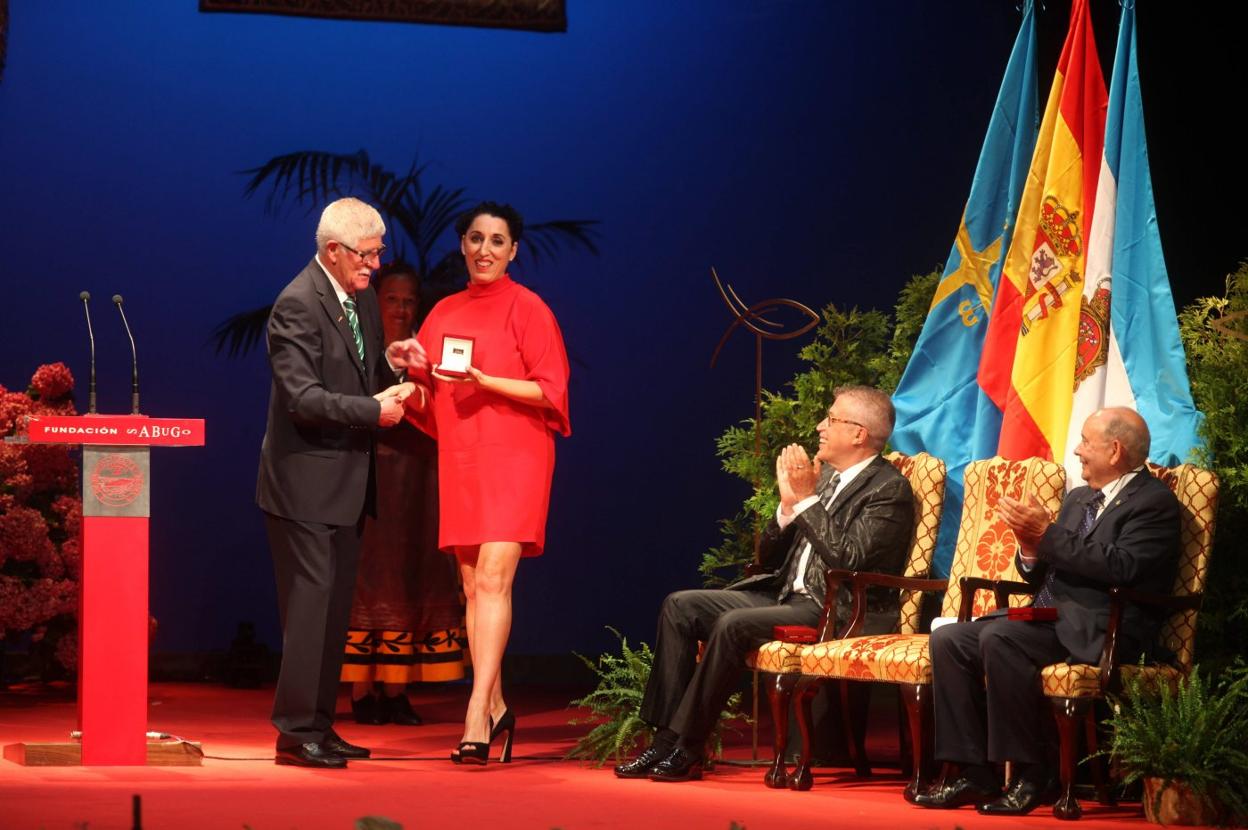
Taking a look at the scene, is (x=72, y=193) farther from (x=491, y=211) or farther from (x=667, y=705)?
(x=667, y=705)

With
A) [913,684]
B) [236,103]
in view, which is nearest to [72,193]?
[236,103]

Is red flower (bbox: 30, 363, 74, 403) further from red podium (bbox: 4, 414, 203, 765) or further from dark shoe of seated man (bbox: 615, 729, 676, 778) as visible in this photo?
dark shoe of seated man (bbox: 615, 729, 676, 778)

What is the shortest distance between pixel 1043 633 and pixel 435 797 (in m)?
1.62

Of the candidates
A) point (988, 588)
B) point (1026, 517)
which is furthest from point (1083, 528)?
point (988, 588)

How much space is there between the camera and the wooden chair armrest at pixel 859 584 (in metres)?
4.89

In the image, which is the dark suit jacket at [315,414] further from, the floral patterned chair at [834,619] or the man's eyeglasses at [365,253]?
the floral patterned chair at [834,619]

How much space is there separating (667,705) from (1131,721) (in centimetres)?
134

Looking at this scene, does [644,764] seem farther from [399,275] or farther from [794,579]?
[399,275]

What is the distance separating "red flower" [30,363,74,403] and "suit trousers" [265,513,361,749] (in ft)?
7.96

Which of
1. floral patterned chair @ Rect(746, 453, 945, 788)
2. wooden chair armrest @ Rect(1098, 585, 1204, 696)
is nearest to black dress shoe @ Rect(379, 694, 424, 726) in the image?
floral patterned chair @ Rect(746, 453, 945, 788)

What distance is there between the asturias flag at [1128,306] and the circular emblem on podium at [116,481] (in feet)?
8.96

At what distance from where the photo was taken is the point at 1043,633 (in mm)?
4445

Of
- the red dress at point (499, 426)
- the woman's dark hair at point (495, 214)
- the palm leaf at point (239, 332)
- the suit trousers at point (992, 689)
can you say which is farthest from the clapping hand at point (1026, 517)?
the palm leaf at point (239, 332)

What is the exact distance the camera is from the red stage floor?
392 cm
